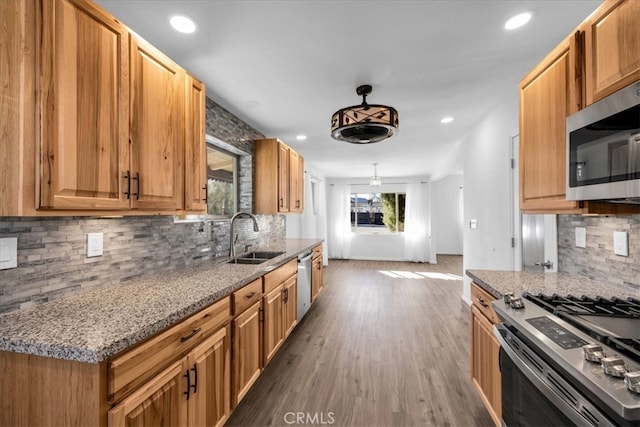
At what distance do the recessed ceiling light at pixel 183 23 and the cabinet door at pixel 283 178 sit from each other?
1924mm

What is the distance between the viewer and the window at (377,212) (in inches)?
320

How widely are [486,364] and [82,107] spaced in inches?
96.9

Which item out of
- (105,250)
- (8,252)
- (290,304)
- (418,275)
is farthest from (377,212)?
(8,252)

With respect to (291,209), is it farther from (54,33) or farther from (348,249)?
(348,249)

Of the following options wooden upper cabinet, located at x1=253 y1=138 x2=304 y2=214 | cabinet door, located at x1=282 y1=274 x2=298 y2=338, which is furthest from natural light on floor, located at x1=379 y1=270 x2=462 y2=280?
wooden upper cabinet, located at x1=253 y1=138 x2=304 y2=214

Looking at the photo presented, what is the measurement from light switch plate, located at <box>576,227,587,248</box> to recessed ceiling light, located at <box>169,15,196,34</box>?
8.75 ft

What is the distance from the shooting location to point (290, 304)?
2832 mm

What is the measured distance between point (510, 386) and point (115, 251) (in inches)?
85.6

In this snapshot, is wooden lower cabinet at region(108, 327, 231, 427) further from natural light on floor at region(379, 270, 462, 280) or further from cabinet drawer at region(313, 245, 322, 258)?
natural light on floor at region(379, 270, 462, 280)

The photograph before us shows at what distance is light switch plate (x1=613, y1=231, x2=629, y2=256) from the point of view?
1.45 metres

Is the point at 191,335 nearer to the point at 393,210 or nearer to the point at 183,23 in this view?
the point at 183,23

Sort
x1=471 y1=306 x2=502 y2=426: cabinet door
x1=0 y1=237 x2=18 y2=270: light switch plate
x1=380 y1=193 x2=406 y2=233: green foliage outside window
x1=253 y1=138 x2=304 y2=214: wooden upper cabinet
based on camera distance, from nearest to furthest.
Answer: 1. x1=0 y1=237 x2=18 y2=270: light switch plate
2. x1=471 y1=306 x2=502 y2=426: cabinet door
3. x1=253 y1=138 x2=304 y2=214: wooden upper cabinet
4. x1=380 y1=193 x2=406 y2=233: green foliage outside window

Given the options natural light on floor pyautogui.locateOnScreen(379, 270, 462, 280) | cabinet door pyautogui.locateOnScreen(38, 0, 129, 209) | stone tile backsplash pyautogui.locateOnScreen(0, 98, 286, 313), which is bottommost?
natural light on floor pyautogui.locateOnScreen(379, 270, 462, 280)

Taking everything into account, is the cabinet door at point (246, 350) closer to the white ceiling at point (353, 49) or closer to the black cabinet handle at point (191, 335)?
the black cabinet handle at point (191, 335)
